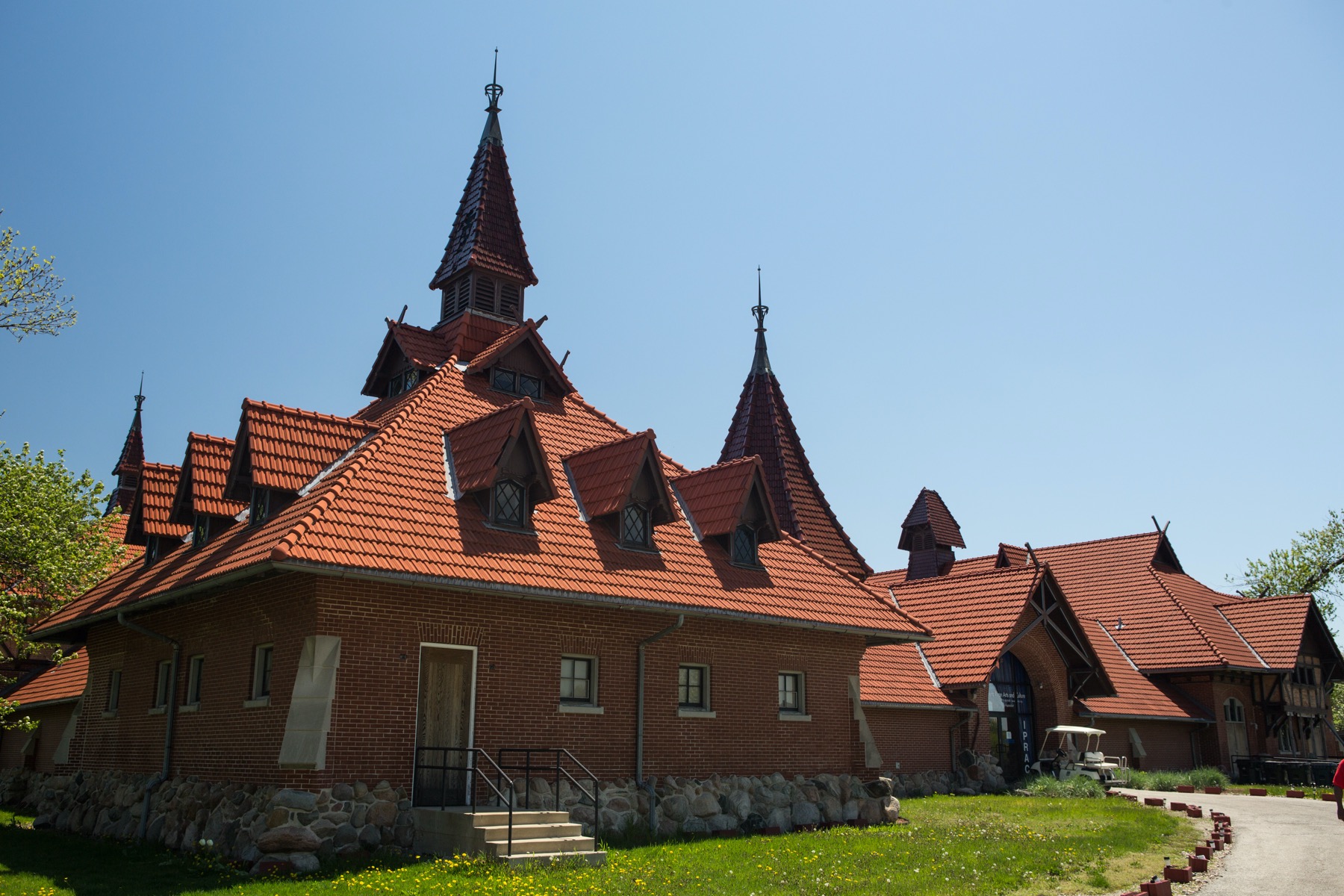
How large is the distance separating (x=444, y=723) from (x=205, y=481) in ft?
20.2

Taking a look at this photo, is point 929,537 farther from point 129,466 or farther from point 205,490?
point 129,466

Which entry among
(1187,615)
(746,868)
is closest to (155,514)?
(746,868)

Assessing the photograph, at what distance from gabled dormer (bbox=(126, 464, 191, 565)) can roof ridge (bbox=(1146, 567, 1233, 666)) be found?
99.1 feet

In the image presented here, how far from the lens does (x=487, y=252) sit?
960 inches

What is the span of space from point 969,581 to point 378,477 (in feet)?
64.5

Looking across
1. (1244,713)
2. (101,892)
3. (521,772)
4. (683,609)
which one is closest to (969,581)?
(1244,713)

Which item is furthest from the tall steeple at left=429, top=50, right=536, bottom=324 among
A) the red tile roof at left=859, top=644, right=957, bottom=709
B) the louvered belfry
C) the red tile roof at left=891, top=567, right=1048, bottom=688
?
the louvered belfry

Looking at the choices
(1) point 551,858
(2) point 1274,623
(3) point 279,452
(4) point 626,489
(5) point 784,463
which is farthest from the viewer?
(2) point 1274,623

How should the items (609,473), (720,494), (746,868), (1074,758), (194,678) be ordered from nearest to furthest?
(746,868) → (194,678) → (609,473) → (720,494) → (1074,758)

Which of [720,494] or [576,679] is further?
[720,494]

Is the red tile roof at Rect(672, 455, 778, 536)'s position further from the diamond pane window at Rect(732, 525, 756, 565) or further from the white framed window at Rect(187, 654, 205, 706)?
the white framed window at Rect(187, 654, 205, 706)

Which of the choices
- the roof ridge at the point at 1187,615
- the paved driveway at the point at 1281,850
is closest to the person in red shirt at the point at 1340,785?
the paved driveway at the point at 1281,850

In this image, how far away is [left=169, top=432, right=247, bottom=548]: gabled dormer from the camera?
18172 mm

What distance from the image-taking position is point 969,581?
31.0 m
